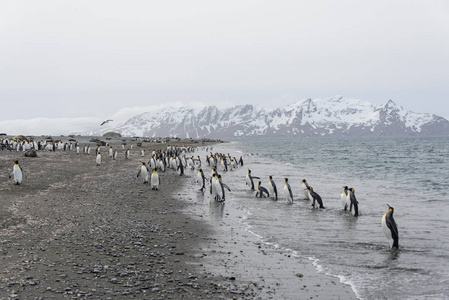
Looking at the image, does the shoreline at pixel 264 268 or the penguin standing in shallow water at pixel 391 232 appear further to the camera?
the penguin standing in shallow water at pixel 391 232

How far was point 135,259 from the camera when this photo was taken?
6719 mm

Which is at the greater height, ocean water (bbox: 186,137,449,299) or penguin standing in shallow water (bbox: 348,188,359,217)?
penguin standing in shallow water (bbox: 348,188,359,217)

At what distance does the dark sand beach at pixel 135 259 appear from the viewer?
18.0ft

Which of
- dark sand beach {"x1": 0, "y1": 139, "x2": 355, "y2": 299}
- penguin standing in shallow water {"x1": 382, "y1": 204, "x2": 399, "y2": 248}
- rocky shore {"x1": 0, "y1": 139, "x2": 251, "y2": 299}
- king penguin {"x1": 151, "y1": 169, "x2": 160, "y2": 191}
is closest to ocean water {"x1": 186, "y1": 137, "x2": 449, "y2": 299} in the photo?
penguin standing in shallow water {"x1": 382, "y1": 204, "x2": 399, "y2": 248}

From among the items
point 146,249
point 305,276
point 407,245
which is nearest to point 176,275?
point 146,249

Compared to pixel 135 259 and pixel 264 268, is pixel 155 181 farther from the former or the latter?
pixel 264 268

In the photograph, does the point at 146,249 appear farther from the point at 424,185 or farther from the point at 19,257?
the point at 424,185

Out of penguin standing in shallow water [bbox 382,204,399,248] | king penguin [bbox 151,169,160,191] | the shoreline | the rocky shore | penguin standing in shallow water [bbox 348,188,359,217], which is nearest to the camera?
the rocky shore

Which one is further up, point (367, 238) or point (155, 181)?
point (155, 181)

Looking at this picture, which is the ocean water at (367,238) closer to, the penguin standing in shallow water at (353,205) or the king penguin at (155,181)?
the penguin standing in shallow water at (353,205)

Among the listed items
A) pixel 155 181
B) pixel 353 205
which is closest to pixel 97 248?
pixel 353 205

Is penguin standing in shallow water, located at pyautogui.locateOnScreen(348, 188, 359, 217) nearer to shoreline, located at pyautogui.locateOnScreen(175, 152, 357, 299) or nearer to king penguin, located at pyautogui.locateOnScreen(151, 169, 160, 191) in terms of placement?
shoreline, located at pyautogui.locateOnScreen(175, 152, 357, 299)

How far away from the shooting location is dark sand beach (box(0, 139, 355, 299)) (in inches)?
215

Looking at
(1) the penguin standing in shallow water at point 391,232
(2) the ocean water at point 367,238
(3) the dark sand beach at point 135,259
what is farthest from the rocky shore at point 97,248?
(1) the penguin standing in shallow water at point 391,232
